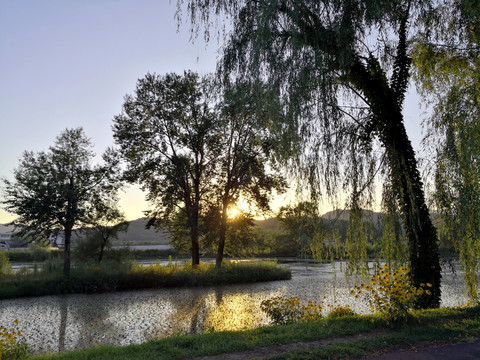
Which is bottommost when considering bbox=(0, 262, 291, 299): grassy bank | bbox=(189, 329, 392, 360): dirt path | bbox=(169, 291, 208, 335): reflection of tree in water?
bbox=(169, 291, 208, 335): reflection of tree in water

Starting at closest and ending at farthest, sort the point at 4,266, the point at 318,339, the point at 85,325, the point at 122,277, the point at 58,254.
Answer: the point at 318,339, the point at 85,325, the point at 122,277, the point at 4,266, the point at 58,254

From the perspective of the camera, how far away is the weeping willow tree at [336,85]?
774 cm

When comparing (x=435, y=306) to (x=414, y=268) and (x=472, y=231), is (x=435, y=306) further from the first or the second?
(x=472, y=231)

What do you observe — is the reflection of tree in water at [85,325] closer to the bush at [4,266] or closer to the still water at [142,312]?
the still water at [142,312]

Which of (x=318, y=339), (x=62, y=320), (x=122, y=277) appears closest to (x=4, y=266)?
(x=122, y=277)

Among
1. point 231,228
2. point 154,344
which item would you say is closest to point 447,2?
point 154,344

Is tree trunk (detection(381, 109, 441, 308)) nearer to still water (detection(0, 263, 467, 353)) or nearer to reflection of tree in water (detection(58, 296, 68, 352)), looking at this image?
still water (detection(0, 263, 467, 353))

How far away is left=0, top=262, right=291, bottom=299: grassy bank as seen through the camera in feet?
62.8

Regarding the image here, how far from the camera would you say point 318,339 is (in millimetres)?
6742

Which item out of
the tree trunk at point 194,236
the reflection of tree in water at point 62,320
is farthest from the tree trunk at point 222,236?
the reflection of tree in water at point 62,320

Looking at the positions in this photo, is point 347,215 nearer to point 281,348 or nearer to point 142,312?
point 281,348

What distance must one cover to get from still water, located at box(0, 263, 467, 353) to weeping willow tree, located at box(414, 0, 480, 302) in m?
1.25

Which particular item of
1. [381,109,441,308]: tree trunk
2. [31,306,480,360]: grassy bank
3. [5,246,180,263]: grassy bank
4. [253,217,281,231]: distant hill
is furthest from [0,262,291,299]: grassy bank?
[381,109,441,308]: tree trunk

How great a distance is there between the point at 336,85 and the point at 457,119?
3203mm
